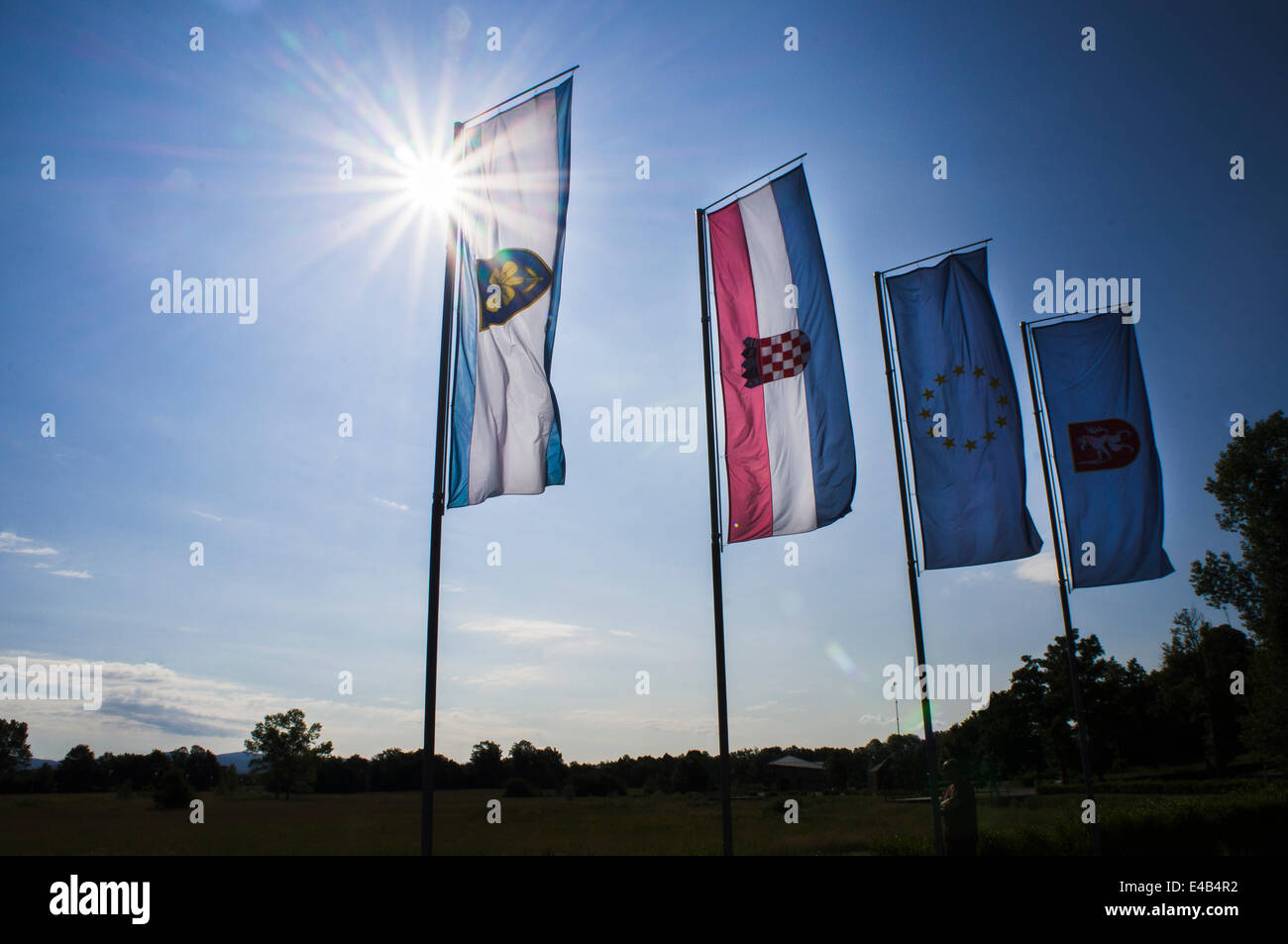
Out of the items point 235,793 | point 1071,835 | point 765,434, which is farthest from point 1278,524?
point 235,793

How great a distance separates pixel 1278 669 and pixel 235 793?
64814mm

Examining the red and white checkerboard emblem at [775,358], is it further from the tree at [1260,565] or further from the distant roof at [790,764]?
the distant roof at [790,764]

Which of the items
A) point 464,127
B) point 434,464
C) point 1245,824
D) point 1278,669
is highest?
point 464,127

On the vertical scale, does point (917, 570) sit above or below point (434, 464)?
below

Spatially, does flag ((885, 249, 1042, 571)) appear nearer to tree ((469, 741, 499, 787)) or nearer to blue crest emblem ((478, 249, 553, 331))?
blue crest emblem ((478, 249, 553, 331))

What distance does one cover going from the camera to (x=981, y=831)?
59.0 feet

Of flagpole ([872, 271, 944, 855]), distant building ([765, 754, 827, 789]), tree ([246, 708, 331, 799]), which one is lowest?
distant building ([765, 754, 827, 789])

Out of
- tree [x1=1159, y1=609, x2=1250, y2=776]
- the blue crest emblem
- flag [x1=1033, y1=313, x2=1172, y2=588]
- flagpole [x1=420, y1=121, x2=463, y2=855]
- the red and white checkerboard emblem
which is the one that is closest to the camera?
flagpole [x1=420, y1=121, x2=463, y2=855]

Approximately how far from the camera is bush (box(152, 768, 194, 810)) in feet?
124

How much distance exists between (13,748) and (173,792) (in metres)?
15.2

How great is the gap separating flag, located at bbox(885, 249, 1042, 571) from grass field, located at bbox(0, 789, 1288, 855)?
7374mm

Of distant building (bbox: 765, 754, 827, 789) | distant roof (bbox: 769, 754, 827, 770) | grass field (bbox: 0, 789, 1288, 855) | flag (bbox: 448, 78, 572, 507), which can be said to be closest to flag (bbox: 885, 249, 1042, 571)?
grass field (bbox: 0, 789, 1288, 855)

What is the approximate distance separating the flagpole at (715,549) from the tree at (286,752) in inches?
1980
